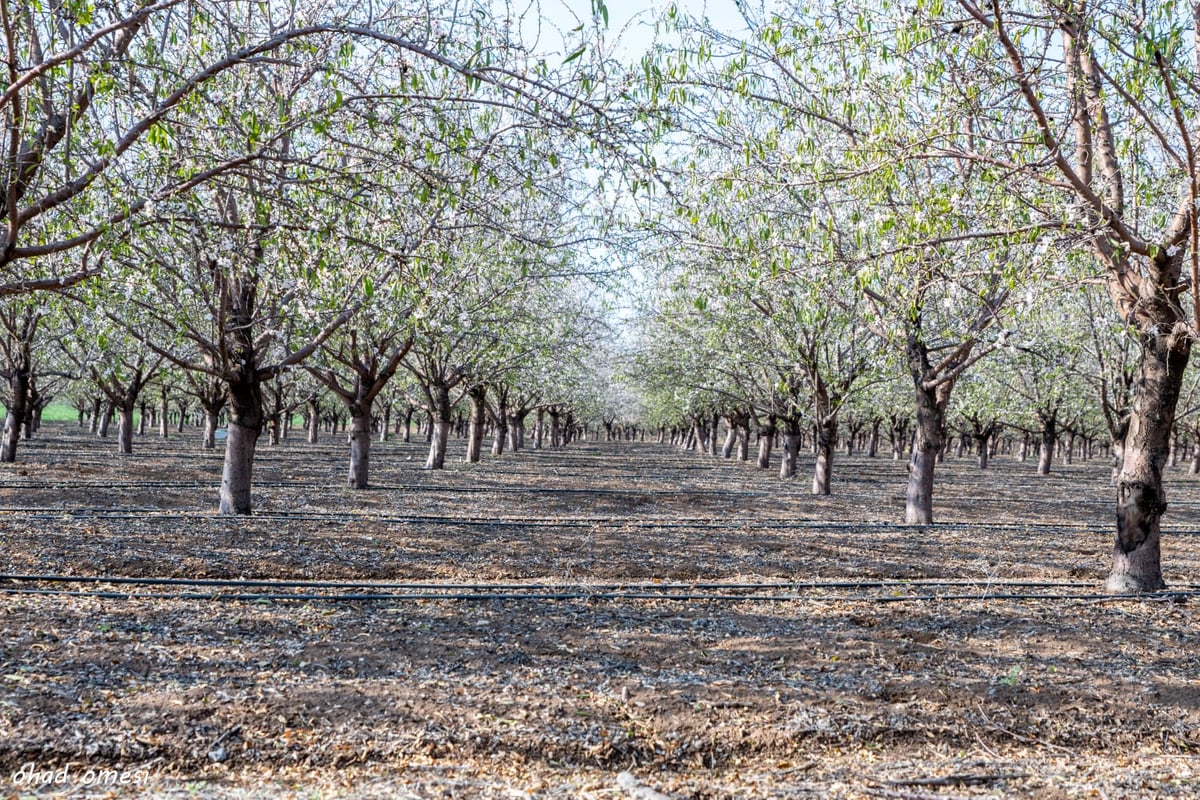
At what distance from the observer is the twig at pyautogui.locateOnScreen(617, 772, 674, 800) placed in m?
4.25

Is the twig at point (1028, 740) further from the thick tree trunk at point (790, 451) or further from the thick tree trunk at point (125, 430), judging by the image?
the thick tree trunk at point (125, 430)

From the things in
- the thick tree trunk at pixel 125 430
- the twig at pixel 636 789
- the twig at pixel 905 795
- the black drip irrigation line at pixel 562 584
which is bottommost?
the twig at pixel 636 789

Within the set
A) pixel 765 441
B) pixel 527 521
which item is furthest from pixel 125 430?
pixel 765 441

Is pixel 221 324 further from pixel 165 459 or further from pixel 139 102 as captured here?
pixel 165 459

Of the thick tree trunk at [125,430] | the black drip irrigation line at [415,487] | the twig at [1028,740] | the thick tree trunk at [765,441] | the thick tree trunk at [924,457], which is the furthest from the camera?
the thick tree trunk at [765,441]

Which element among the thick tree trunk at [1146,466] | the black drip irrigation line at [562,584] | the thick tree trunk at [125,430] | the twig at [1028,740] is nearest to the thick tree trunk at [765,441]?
the black drip irrigation line at [562,584]

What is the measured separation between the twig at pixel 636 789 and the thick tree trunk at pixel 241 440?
10467mm

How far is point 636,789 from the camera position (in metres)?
4.35

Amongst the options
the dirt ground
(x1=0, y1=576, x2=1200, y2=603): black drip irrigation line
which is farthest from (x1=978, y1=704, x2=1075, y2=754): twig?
(x1=0, y1=576, x2=1200, y2=603): black drip irrigation line

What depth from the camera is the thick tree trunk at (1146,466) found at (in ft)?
28.4

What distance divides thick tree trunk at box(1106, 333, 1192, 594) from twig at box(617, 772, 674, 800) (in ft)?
23.8

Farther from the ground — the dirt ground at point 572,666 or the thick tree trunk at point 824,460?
the thick tree trunk at point 824,460

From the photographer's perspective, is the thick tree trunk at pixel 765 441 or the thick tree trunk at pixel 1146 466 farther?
the thick tree trunk at pixel 765 441

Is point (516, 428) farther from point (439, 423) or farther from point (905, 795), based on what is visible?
point (905, 795)
